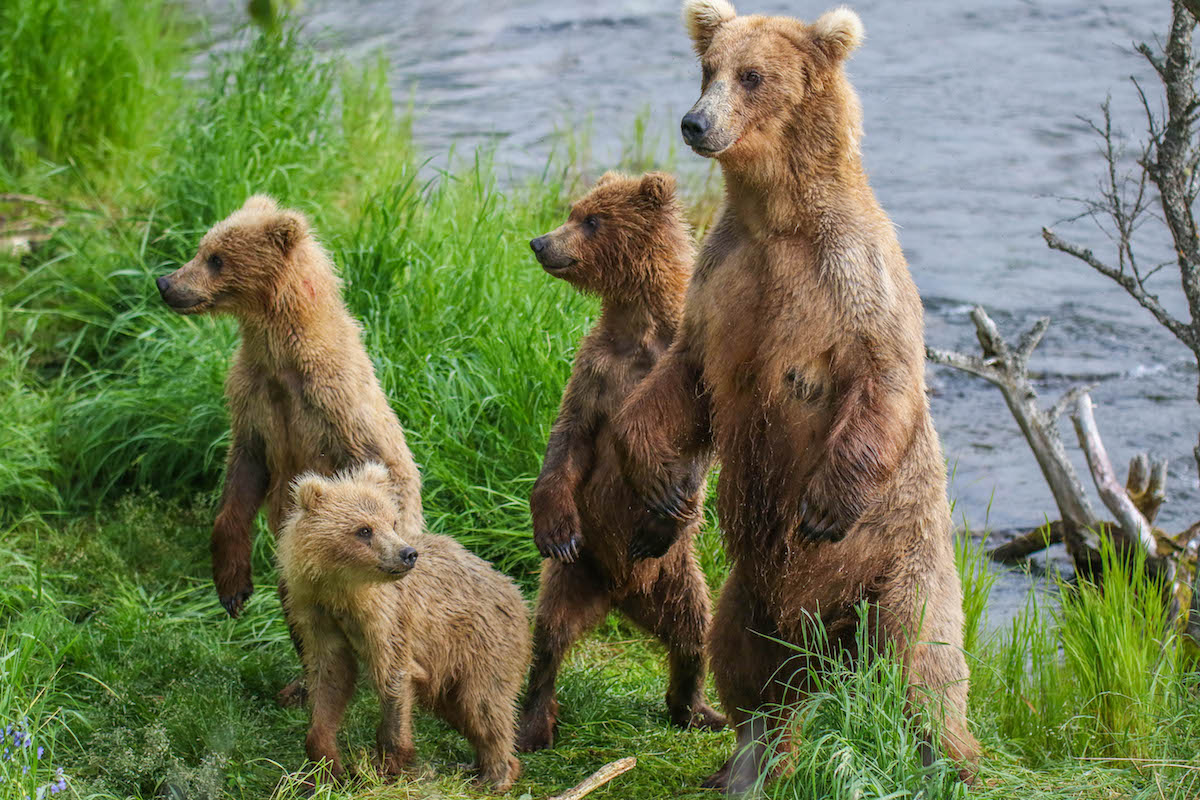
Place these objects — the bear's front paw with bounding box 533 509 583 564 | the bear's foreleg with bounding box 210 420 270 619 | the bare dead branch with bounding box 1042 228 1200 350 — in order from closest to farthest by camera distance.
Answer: the bear's front paw with bounding box 533 509 583 564 → the bear's foreleg with bounding box 210 420 270 619 → the bare dead branch with bounding box 1042 228 1200 350

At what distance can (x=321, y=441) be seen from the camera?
523cm

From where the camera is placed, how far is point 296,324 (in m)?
5.25

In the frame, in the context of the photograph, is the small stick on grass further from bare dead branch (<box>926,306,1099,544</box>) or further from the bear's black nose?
bare dead branch (<box>926,306,1099,544</box>)

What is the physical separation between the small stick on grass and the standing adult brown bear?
424 mm

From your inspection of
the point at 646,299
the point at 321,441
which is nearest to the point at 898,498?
the point at 646,299

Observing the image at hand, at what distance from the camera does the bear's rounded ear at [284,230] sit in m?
5.25

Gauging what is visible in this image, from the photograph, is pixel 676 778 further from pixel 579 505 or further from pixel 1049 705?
pixel 1049 705

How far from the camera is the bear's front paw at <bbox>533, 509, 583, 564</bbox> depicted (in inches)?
194

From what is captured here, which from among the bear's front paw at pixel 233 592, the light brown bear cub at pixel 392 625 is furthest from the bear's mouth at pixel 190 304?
the bear's front paw at pixel 233 592

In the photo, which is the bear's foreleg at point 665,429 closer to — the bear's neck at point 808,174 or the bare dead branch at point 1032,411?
the bear's neck at point 808,174

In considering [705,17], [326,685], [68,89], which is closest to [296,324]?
[326,685]

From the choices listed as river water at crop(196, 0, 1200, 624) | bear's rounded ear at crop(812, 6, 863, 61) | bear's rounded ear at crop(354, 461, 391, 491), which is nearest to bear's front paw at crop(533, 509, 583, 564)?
bear's rounded ear at crop(354, 461, 391, 491)

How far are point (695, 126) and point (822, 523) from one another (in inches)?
44.3

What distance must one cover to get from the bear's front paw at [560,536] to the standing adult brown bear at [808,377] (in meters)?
0.65
